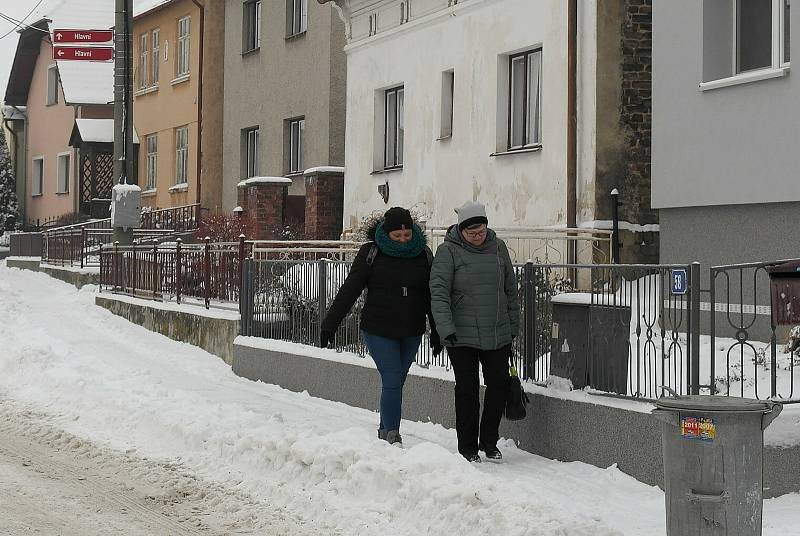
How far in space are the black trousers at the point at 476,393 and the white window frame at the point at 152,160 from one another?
2716 centimetres

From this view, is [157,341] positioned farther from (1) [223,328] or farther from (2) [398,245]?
(2) [398,245]

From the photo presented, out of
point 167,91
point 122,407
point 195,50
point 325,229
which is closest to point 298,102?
point 325,229

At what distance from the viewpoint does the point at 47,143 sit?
4553cm

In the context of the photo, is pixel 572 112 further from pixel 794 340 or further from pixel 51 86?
pixel 51 86

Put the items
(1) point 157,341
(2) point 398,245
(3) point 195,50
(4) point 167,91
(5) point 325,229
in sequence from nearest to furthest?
(2) point 398,245
(1) point 157,341
(5) point 325,229
(3) point 195,50
(4) point 167,91

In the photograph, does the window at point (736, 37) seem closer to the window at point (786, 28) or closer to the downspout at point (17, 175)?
the window at point (786, 28)

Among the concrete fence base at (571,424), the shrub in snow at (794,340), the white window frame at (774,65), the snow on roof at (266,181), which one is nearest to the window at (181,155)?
the snow on roof at (266,181)

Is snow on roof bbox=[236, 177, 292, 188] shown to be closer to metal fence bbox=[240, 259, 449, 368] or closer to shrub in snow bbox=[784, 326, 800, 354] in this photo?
metal fence bbox=[240, 259, 449, 368]

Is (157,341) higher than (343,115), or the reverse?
(343,115)

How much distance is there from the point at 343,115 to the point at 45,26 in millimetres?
23369

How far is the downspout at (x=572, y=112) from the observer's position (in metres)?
15.3

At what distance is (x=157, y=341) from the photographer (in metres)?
17.0

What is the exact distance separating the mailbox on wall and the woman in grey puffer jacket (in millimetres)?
2002

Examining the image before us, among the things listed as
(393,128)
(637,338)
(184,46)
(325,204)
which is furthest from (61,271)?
(637,338)
